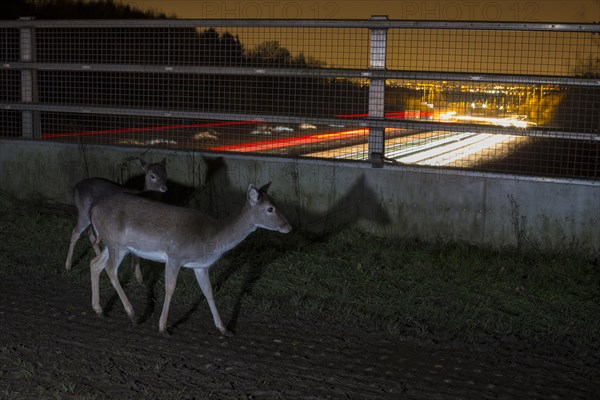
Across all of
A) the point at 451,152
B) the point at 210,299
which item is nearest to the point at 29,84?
the point at 451,152

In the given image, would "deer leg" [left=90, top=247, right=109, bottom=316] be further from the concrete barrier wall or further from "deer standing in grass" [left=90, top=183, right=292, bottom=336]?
the concrete barrier wall

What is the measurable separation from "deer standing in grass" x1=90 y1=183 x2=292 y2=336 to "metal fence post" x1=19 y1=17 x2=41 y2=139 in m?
6.24

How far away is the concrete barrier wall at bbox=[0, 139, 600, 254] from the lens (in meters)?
10.7

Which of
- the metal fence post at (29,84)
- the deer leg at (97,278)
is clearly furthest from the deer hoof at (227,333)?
the metal fence post at (29,84)

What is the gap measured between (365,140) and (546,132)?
2.77 metres

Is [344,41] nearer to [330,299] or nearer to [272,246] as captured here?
[272,246]

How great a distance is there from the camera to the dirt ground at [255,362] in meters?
6.48

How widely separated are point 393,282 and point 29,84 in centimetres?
742

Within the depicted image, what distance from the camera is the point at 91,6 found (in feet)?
128

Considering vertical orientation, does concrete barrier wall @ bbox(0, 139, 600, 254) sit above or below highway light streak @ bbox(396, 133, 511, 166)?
below

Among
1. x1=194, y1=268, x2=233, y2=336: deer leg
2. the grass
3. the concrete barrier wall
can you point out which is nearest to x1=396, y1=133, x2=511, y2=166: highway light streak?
the concrete barrier wall

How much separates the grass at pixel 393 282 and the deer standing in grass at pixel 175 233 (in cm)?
78

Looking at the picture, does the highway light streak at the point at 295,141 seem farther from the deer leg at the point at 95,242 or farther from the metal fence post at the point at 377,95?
the deer leg at the point at 95,242

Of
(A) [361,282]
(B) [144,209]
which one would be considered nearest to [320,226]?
(A) [361,282]
